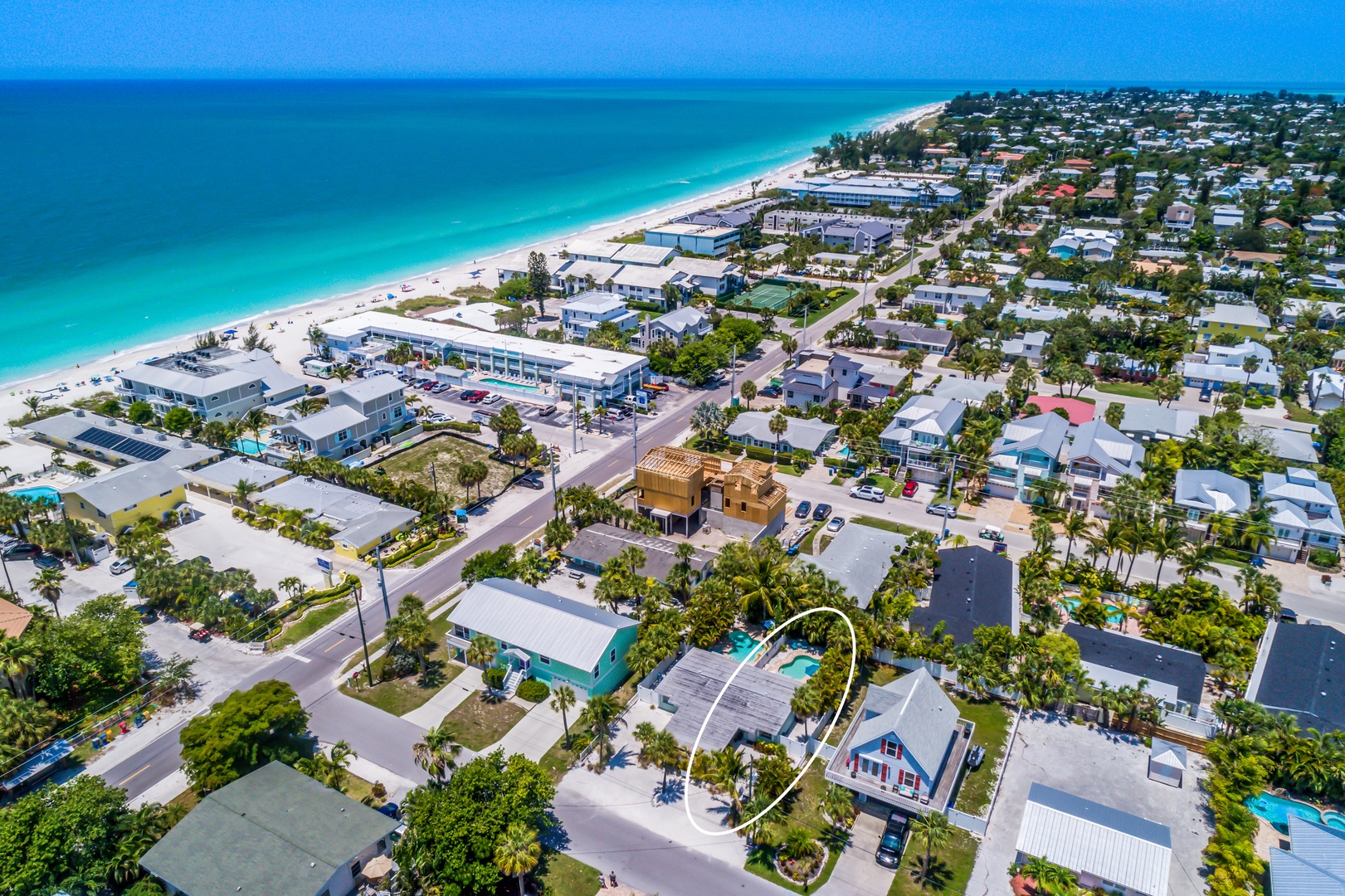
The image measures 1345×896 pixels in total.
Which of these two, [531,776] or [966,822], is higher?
[531,776]

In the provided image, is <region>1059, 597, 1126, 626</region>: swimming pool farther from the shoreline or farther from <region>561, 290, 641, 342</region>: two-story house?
the shoreline

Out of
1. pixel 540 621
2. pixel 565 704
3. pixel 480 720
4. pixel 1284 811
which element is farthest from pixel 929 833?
pixel 480 720

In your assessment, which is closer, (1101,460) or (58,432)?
(1101,460)

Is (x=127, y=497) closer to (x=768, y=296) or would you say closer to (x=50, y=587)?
(x=50, y=587)

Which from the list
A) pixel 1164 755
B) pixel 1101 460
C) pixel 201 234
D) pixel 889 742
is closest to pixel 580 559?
pixel 889 742

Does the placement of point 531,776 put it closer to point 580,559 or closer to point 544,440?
point 580,559

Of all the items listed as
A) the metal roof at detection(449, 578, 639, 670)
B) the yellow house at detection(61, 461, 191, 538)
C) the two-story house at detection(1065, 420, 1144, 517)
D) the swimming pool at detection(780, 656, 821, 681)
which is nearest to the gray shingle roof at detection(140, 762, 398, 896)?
the metal roof at detection(449, 578, 639, 670)
